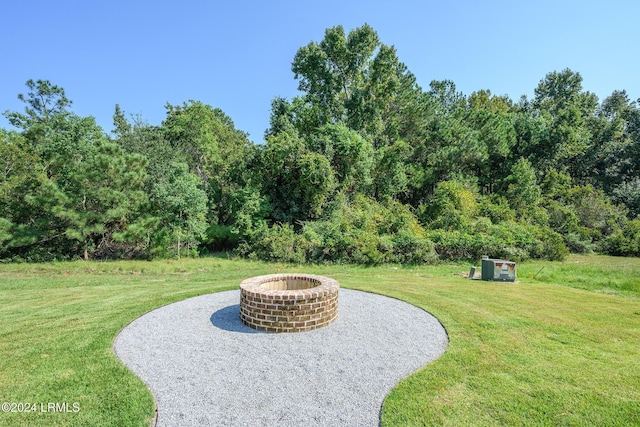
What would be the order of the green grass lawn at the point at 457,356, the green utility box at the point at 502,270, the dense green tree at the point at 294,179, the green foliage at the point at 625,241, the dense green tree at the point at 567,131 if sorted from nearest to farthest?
1. the green grass lawn at the point at 457,356
2. the green utility box at the point at 502,270
3. the dense green tree at the point at 294,179
4. the green foliage at the point at 625,241
5. the dense green tree at the point at 567,131

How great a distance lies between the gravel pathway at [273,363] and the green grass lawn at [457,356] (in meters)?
0.22

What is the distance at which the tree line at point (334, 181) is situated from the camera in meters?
12.8

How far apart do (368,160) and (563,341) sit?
13895 millimetres

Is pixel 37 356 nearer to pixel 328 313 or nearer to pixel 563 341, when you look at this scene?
pixel 328 313

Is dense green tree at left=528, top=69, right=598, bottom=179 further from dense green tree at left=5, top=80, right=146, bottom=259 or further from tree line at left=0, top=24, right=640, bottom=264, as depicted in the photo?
dense green tree at left=5, top=80, right=146, bottom=259

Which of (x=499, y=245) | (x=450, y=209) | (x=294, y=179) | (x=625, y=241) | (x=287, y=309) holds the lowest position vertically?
(x=287, y=309)

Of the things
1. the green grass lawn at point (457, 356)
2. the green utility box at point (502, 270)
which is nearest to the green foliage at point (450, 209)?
the green utility box at point (502, 270)

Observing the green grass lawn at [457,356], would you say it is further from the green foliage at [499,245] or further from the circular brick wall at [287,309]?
the green foliage at [499,245]

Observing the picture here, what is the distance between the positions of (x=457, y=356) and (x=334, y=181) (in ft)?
42.3

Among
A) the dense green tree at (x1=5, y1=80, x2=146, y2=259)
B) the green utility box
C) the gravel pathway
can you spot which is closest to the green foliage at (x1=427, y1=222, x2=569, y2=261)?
the green utility box

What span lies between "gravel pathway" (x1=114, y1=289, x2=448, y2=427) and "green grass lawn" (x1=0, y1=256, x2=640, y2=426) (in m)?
0.22

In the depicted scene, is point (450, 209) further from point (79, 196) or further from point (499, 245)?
point (79, 196)

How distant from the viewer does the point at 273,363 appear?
3.69 meters

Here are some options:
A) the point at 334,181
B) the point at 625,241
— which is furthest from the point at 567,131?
the point at 334,181
